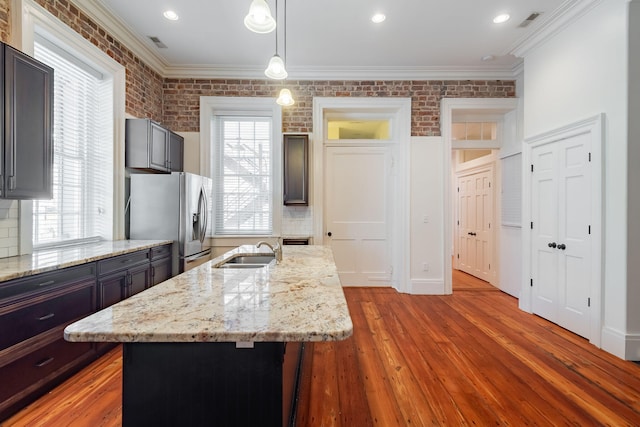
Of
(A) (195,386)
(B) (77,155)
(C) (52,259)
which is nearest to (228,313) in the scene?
(A) (195,386)

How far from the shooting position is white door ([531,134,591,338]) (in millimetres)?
2889

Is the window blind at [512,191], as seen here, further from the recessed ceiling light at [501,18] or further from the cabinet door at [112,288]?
the cabinet door at [112,288]

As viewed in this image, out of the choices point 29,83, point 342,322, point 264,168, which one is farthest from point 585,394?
point 29,83

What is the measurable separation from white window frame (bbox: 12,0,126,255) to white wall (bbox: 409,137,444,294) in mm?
3875

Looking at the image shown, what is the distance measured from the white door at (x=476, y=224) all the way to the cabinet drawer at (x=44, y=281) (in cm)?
539

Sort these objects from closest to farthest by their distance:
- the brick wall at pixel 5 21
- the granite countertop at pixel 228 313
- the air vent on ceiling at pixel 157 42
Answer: the granite countertop at pixel 228 313
the brick wall at pixel 5 21
the air vent on ceiling at pixel 157 42

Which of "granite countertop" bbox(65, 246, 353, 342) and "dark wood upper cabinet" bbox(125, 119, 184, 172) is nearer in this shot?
"granite countertop" bbox(65, 246, 353, 342)

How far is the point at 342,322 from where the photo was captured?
1.02 m

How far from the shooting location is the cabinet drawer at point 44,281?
5.71 feet

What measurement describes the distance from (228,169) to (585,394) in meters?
4.57

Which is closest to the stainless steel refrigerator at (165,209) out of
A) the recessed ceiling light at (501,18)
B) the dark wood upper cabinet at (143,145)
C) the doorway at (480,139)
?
the dark wood upper cabinet at (143,145)

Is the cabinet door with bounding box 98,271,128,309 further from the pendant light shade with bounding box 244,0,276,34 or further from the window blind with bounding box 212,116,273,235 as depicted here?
the pendant light shade with bounding box 244,0,276,34

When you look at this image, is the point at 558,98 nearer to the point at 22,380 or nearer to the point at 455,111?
the point at 455,111

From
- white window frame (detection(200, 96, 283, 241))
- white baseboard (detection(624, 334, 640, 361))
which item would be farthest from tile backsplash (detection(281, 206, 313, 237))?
white baseboard (detection(624, 334, 640, 361))
